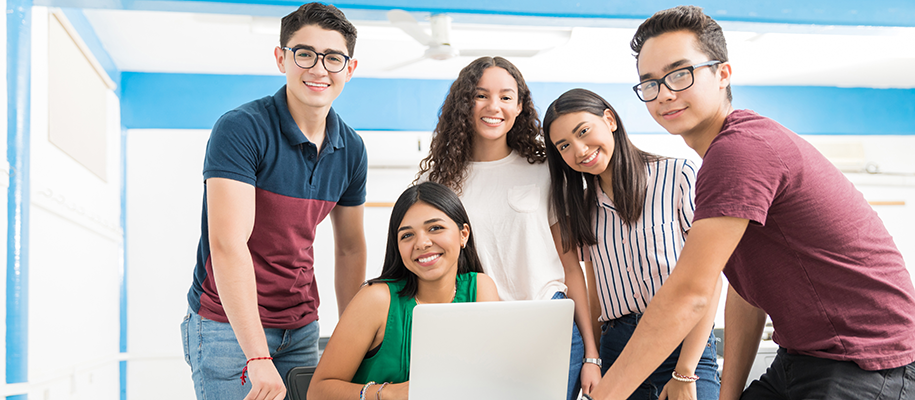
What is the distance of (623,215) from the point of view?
5.64 ft

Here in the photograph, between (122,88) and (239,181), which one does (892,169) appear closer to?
(239,181)

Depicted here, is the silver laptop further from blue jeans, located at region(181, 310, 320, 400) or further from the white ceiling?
the white ceiling

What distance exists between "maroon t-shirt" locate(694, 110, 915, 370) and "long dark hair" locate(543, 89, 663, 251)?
1.97ft

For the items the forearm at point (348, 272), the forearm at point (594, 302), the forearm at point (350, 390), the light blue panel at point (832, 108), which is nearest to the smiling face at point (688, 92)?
the forearm at point (594, 302)

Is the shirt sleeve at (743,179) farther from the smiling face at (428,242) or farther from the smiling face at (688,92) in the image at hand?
the smiling face at (428,242)

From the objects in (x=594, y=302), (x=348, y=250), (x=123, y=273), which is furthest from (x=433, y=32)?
(x=123, y=273)

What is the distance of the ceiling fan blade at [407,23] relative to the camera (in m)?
2.89

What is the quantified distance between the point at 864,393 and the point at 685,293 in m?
0.33

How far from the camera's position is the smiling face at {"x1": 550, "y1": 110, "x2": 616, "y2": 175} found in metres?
1.70

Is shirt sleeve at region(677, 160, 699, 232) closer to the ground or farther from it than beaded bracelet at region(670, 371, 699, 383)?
farther from it

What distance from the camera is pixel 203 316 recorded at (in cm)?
166

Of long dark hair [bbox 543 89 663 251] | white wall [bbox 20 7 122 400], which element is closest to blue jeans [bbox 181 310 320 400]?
long dark hair [bbox 543 89 663 251]

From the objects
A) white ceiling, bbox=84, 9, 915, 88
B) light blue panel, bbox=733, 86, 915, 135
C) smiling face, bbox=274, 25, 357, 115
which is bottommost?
smiling face, bbox=274, 25, 357, 115

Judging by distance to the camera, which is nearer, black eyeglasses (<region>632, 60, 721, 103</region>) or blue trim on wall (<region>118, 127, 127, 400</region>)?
black eyeglasses (<region>632, 60, 721, 103</region>)
